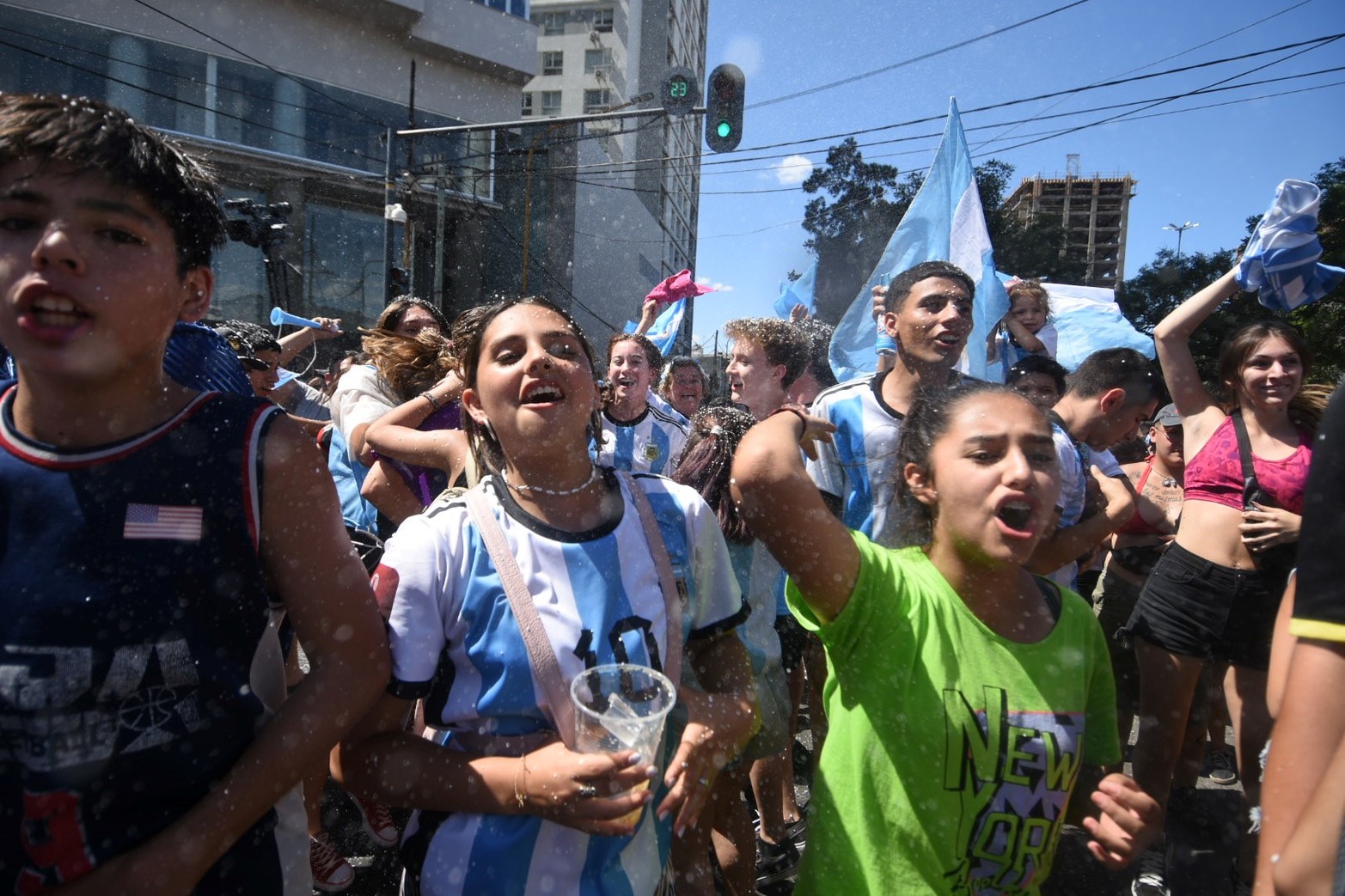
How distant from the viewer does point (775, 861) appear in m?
3.25

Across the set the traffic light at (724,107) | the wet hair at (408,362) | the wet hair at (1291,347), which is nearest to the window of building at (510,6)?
the traffic light at (724,107)

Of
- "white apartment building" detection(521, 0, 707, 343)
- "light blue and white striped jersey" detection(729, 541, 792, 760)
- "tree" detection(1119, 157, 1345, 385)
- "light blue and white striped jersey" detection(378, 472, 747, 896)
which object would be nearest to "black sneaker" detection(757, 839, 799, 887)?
"light blue and white striped jersey" detection(729, 541, 792, 760)

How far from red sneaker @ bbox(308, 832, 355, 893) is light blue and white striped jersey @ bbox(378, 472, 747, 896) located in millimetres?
1812

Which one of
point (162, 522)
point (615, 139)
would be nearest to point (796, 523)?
point (162, 522)

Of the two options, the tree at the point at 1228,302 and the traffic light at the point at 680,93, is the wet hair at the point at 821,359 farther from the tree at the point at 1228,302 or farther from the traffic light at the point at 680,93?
the tree at the point at 1228,302

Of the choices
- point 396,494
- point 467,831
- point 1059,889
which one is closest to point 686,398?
point 396,494

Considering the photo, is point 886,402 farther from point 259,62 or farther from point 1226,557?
point 259,62

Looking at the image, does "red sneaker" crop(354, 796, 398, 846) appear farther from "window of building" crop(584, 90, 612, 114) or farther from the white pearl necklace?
"window of building" crop(584, 90, 612, 114)

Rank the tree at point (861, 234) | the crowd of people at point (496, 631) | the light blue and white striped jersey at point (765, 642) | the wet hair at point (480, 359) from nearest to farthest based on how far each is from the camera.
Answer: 1. the crowd of people at point (496, 631)
2. the wet hair at point (480, 359)
3. the light blue and white striped jersey at point (765, 642)
4. the tree at point (861, 234)

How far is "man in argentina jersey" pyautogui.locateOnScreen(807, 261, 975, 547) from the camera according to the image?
304 cm

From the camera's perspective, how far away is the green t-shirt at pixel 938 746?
5.57 feet

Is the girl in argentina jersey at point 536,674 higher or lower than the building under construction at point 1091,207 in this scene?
lower

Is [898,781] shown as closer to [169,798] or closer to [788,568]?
[788,568]

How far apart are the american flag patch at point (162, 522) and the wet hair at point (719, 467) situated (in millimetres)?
1984
